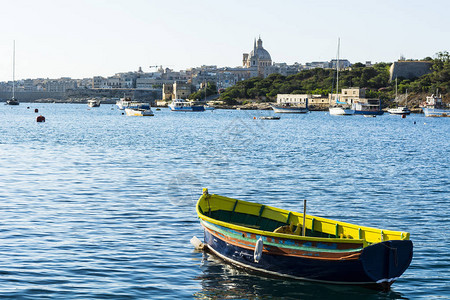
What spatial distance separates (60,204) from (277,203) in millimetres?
10320

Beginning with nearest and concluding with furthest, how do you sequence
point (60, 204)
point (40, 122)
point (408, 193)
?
point (60, 204)
point (408, 193)
point (40, 122)

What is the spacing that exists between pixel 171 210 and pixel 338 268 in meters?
12.5

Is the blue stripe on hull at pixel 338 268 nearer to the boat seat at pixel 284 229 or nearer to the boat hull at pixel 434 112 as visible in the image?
the boat seat at pixel 284 229

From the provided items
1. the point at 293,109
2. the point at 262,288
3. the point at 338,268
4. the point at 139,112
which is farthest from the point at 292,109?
the point at 338,268

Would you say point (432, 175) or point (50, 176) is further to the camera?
point (432, 175)

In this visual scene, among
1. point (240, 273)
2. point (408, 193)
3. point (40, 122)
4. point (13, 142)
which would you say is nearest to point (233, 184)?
point (408, 193)

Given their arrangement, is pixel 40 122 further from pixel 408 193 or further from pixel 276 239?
pixel 276 239

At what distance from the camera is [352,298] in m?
17.7

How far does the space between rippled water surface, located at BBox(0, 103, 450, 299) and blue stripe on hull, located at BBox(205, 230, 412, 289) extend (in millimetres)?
296

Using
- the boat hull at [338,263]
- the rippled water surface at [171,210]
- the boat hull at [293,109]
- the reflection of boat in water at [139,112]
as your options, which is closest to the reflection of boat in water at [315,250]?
the boat hull at [338,263]

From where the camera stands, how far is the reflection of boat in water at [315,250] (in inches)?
688

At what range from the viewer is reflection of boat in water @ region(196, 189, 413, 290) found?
1748 centimetres

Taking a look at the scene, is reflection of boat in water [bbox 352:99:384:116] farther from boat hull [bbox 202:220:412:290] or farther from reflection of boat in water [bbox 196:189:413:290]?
boat hull [bbox 202:220:412:290]

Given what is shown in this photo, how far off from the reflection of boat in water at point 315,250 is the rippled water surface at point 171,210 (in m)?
0.39
